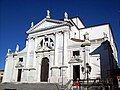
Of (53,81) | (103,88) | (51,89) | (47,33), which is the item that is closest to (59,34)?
(47,33)

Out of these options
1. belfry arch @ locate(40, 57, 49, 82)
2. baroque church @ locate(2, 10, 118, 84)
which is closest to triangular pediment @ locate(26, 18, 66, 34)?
baroque church @ locate(2, 10, 118, 84)

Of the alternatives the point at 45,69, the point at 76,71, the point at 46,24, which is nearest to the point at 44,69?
the point at 45,69

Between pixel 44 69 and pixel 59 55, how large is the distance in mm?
3784

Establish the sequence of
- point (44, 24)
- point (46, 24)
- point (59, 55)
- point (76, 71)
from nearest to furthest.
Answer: point (76, 71), point (59, 55), point (46, 24), point (44, 24)

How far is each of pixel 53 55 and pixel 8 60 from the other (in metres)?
11.1

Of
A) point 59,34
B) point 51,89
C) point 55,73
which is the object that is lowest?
point 51,89

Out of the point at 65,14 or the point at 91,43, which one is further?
the point at 65,14

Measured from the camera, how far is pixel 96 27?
31.4 metres

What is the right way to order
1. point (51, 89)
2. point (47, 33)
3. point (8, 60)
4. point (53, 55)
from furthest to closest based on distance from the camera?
point (8, 60) → point (47, 33) → point (53, 55) → point (51, 89)

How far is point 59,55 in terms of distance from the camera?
977 inches

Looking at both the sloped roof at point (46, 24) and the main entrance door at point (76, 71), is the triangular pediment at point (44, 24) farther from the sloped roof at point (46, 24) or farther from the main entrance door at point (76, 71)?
the main entrance door at point (76, 71)

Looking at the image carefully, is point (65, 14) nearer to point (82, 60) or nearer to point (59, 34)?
point (59, 34)

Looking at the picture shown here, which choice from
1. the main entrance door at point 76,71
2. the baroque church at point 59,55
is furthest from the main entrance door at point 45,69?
the main entrance door at point 76,71

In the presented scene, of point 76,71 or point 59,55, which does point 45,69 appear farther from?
point 76,71
